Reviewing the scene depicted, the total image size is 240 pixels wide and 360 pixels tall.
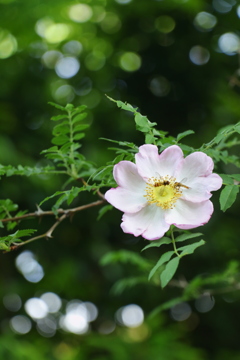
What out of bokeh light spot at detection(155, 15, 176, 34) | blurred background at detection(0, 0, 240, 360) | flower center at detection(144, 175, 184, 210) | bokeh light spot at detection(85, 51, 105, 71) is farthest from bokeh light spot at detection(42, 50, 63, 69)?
flower center at detection(144, 175, 184, 210)

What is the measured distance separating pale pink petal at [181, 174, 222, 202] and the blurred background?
1.71m

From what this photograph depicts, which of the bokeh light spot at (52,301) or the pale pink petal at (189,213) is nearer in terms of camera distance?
the pale pink petal at (189,213)

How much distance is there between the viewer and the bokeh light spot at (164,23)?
9.52 feet

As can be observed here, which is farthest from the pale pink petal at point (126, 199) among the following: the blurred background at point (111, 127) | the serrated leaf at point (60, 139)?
the blurred background at point (111, 127)

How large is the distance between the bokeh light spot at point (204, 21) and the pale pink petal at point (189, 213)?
8.34 ft

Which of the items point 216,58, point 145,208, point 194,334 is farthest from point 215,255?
point 145,208

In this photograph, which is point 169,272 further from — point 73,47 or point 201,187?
point 73,47

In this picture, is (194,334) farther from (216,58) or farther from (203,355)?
(216,58)

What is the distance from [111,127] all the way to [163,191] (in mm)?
2023

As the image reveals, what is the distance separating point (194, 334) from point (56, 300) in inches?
35.8

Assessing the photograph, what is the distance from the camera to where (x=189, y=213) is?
22.8 inches

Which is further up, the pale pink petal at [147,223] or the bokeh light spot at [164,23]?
the pale pink petal at [147,223]

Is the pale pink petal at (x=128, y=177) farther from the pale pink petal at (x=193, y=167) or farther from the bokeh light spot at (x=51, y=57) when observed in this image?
the bokeh light spot at (x=51, y=57)

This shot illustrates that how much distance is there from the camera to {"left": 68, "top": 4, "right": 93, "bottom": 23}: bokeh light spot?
2.68 metres
